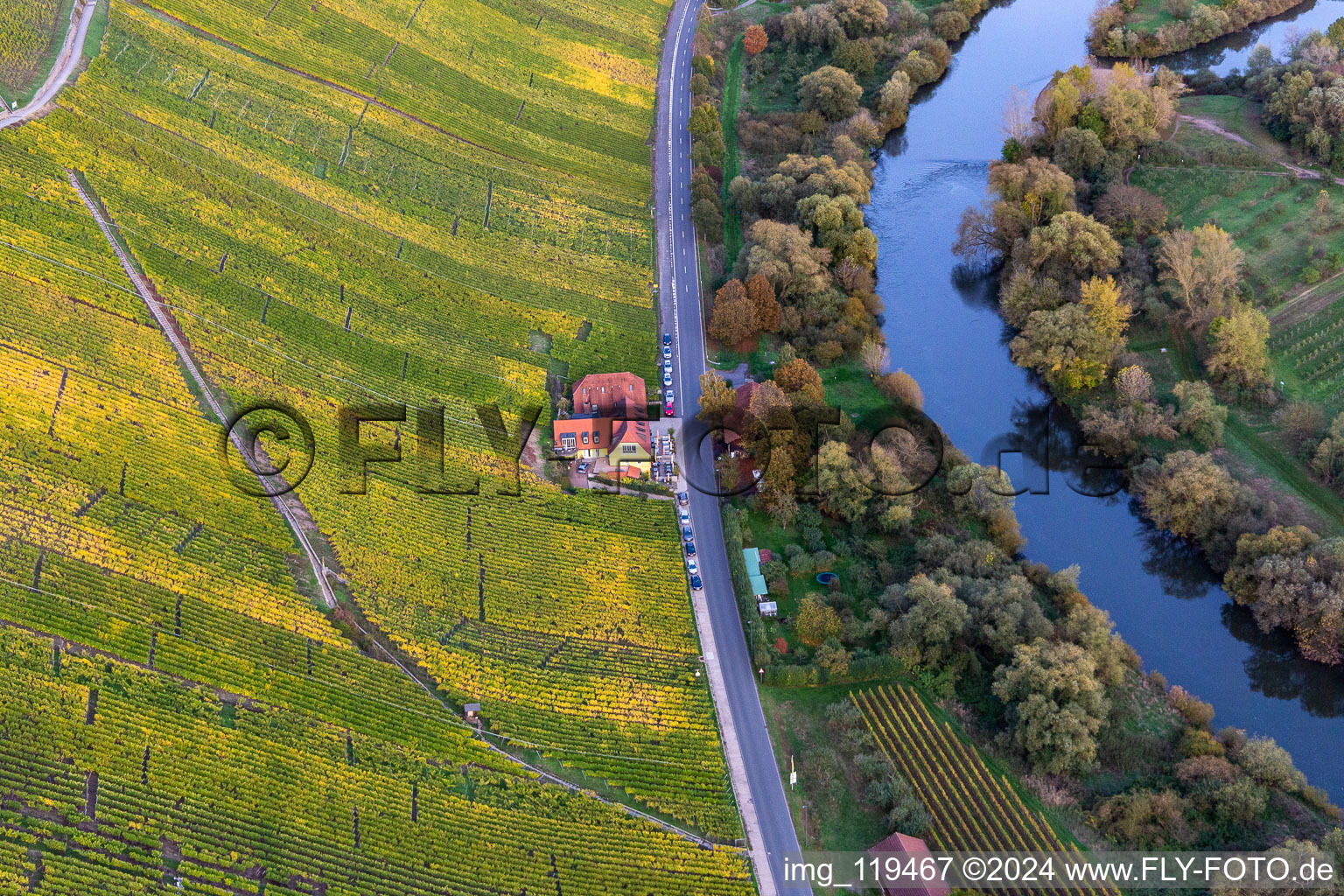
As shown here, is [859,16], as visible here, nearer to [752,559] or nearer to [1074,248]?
[1074,248]

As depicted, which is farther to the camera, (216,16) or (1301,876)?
(216,16)

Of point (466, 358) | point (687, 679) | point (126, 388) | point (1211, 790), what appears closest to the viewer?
point (1211, 790)

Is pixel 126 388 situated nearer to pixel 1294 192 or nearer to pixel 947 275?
pixel 947 275

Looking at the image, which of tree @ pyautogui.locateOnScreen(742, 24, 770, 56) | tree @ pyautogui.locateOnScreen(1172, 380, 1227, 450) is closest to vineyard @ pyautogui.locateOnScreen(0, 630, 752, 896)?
tree @ pyautogui.locateOnScreen(1172, 380, 1227, 450)

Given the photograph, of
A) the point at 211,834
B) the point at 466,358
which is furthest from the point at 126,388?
the point at 211,834

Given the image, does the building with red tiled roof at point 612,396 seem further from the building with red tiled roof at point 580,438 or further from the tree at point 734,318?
the tree at point 734,318

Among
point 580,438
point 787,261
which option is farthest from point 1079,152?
point 580,438
